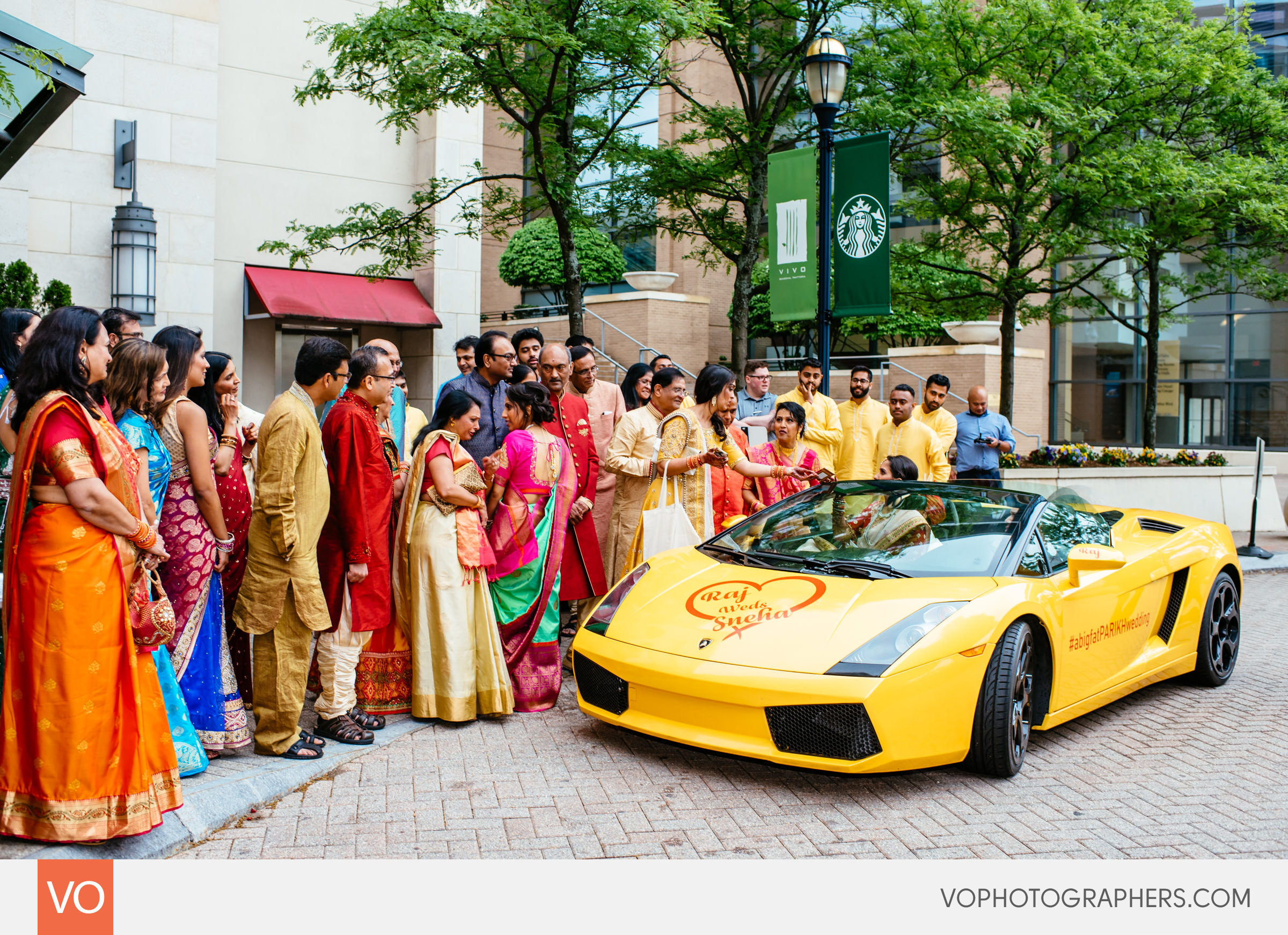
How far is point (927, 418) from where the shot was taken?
9.70 meters

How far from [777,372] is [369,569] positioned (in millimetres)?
17709

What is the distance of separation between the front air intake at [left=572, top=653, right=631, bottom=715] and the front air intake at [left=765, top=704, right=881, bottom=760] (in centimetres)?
78

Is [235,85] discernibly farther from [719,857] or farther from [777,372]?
[719,857]

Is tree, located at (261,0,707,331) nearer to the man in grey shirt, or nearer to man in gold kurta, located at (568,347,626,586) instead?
man in gold kurta, located at (568,347,626,586)

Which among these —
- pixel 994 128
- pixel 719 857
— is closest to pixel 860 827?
pixel 719 857

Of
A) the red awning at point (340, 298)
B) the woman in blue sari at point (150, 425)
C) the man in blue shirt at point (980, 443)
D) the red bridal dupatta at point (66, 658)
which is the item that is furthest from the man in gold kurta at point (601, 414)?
the red awning at point (340, 298)

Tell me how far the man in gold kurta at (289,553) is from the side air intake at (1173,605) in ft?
15.0

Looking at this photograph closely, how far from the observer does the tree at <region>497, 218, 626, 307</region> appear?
22656 millimetres

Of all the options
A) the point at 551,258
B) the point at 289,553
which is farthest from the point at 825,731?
the point at 551,258

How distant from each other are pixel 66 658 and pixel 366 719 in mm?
1975

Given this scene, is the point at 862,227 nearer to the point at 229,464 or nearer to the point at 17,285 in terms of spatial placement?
the point at 229,464

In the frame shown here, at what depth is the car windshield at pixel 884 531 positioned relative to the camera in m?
5.02

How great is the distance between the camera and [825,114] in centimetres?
876

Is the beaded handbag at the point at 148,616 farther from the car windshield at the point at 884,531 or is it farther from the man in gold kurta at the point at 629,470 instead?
the man in gold kurta at the point at 629,470
